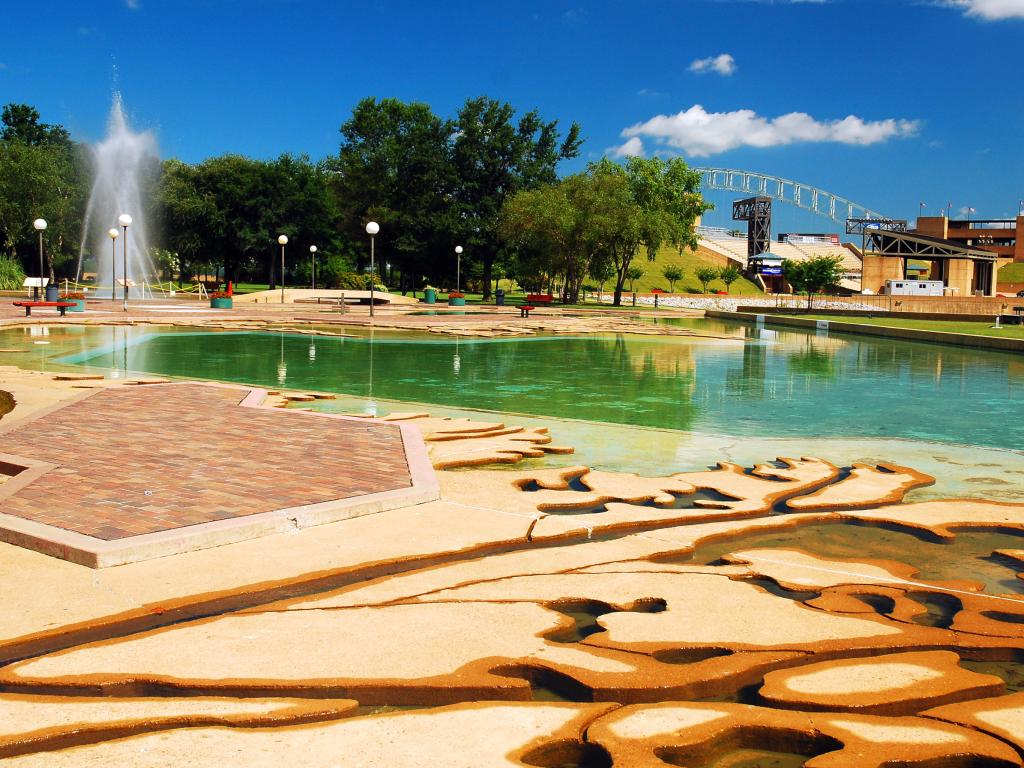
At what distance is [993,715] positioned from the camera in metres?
3.56

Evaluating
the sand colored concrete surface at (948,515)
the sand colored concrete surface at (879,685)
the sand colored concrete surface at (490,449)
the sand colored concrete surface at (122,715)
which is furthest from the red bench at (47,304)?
the sand colored concrete surface at (879,685)

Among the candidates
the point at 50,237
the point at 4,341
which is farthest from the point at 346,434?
the point at 50,237

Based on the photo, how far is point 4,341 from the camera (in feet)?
70.5

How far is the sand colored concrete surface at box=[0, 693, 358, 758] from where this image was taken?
10.7ft

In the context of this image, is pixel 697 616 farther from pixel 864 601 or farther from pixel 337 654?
pixel 337 654

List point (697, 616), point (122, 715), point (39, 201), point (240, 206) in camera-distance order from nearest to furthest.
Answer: point (122, 715)
point (697, 616)
point (39, 201)
point (240, 206)

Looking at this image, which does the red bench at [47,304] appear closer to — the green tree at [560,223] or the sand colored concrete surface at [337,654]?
the green tree at [560,223]

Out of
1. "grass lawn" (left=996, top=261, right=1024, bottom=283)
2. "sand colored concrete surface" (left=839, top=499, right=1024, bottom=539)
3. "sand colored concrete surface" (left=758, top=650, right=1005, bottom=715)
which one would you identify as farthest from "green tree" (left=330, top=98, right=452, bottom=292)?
"grass lawn" (left=996, top=261, right=1024, bottom=283)

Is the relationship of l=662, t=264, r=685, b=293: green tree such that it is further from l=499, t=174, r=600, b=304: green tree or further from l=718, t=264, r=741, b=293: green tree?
l=499, t=174, r=600, b=304: green tree

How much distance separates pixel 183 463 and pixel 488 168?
57697 millimetres

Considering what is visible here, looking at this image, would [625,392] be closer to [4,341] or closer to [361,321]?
[4,341]

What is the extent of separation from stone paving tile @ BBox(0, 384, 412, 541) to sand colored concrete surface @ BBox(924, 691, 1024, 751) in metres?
4.19

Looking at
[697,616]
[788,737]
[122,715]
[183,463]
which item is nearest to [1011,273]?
[183,463]

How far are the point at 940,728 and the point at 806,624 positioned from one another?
1075 millimetres
